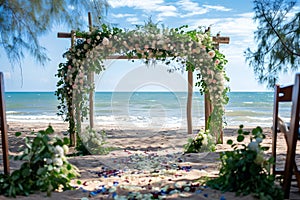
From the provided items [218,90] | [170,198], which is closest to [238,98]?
[218,90]

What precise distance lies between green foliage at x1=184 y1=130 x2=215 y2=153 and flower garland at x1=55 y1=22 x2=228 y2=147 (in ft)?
0.64

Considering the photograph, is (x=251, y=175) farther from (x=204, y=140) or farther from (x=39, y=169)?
(x=204, y=140)

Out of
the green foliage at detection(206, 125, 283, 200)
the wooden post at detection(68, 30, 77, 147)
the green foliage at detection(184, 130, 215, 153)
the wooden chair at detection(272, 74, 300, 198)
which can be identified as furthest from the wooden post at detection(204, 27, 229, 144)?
the green foliage at detection(206, 125, 283, 200)

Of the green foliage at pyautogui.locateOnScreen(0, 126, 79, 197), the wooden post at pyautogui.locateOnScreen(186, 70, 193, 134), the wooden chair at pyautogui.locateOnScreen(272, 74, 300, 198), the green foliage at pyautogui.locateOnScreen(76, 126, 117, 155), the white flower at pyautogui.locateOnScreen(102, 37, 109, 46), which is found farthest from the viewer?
the wooden post at pyautogui.locateOnScreen(186, 70, 193, 134)

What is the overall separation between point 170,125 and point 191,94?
3.01 metres

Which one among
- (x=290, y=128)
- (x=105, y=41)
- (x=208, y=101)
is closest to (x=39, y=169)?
(x=290, y=128)

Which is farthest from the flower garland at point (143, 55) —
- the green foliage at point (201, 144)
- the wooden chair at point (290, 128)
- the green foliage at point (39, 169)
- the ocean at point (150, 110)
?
the green foliage at point (39, 169)

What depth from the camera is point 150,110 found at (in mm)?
12086

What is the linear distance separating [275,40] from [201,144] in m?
2.84

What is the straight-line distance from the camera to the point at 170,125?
952cm

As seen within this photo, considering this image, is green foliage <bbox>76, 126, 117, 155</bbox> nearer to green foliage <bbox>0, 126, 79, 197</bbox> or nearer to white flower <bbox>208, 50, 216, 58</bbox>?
white flower <bbox>208, 50, 216, 58</bbox>

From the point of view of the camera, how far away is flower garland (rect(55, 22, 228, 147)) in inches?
185

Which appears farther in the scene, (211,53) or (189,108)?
(189,108)

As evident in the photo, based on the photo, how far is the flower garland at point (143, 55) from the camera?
4.69 m
